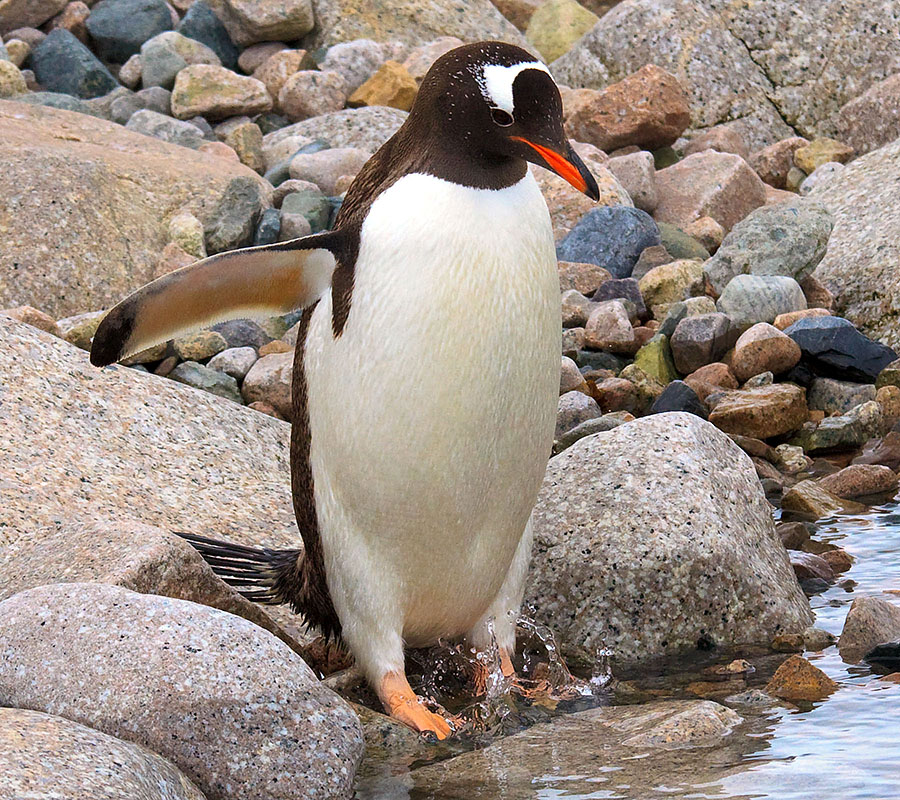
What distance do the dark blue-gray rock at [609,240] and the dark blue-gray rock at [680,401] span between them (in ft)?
6.82

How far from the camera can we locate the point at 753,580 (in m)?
4.40

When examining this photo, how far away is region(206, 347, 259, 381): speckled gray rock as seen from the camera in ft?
23.1

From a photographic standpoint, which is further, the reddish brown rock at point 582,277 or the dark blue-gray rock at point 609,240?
the dark blue-gray rock at point 609,240

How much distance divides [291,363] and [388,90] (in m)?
6.48

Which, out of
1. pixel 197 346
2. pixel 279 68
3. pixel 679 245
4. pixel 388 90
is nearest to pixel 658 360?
pixel 679 245

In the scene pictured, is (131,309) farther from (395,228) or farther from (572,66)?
(572,66)

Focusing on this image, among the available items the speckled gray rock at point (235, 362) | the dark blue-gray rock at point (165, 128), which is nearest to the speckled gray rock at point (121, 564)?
the speckled gray rock at point (235, 362)

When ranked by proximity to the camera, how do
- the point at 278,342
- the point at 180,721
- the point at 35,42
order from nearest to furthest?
the point at 180,721, the point at 278,342, the point at 35,42

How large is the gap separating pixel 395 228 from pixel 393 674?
1245 millimetres

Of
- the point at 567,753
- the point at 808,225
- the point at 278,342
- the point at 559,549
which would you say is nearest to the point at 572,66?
the point at 808,225

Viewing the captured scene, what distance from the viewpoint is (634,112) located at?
11.0 metres

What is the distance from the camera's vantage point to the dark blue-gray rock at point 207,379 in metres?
6.79

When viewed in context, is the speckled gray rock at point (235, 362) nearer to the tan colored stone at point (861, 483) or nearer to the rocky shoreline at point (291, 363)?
the rocky shoreline at point (291, 363)

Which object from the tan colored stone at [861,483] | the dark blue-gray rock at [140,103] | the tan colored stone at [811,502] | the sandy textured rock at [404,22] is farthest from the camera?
the sandy textured rock at [404,22]
